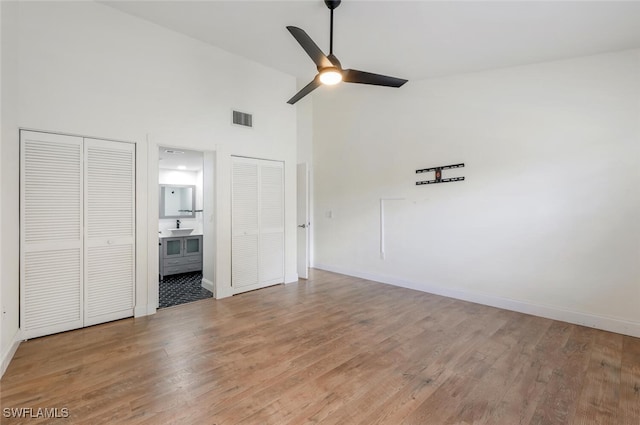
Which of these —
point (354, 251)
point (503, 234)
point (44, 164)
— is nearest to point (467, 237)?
point (503, 234)

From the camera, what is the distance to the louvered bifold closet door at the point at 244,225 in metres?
4.13

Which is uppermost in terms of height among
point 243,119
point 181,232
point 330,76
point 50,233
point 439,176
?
point 243,119

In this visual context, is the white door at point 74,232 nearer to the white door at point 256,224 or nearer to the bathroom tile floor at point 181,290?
the bathroom tile floor at point 181,290

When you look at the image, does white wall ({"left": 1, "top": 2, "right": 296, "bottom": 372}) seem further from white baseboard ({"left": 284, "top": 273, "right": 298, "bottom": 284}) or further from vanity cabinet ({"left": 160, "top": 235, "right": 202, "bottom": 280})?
vanity cabinet ({"left": 160, "top": 235, "right": 202, "bottom": 280})

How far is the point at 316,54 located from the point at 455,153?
8.10ft

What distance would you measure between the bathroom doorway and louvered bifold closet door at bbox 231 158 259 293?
47 cm

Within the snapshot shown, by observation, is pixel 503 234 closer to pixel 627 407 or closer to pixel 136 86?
pixel 627 407

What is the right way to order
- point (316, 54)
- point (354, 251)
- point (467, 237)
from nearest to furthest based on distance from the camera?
point (316, 54) < point (467, 237) < point (354, 251)

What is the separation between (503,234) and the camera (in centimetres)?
362

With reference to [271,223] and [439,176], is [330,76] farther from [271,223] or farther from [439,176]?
[271,223]

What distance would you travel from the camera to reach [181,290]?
4402 millimetres

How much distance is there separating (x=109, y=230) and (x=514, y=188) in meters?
4.72

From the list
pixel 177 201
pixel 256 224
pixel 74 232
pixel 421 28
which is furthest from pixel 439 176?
pixel 177 201

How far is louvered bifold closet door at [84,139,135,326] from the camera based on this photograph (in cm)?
303
